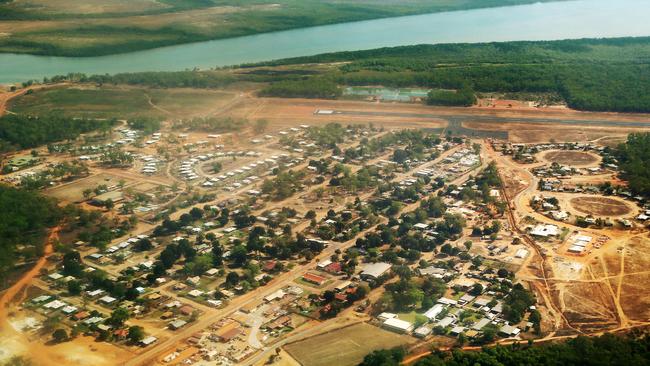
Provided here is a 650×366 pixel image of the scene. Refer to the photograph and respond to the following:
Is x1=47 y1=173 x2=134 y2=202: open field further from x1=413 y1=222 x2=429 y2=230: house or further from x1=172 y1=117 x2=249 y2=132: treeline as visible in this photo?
x1=413 y1=222 x2=429 y2=230: house

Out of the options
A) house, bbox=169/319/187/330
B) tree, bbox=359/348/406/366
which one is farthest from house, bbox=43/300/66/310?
tree, bbox=359/348/406/366

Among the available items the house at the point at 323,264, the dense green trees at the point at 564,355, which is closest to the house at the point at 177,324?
the house at the point at 323,264

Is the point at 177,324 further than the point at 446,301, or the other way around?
the point at 446,301

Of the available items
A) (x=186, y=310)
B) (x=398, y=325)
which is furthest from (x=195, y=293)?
(x=398, y=325)

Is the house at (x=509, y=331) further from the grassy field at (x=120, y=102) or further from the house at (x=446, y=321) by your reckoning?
the grassy field at (x=120, y=102)

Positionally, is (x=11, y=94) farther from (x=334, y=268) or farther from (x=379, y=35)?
(x=379, y=35)

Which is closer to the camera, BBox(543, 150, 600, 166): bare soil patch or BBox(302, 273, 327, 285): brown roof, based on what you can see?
BBox(302, 273, 327, 285): brown roof

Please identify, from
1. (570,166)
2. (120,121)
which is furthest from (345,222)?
(120,121)

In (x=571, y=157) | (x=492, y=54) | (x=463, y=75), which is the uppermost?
(x=492, y=54)
